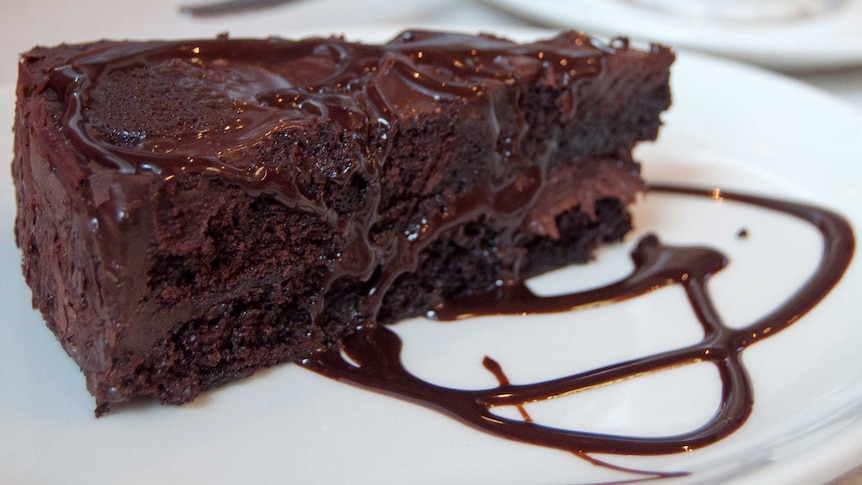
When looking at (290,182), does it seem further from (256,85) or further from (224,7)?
(224,7)

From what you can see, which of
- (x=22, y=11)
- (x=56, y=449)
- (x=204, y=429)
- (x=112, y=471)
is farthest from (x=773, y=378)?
(x=22, y=11)

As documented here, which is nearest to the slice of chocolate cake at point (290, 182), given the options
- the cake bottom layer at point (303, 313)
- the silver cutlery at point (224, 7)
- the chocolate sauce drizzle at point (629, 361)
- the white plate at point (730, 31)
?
the cake bottom layer at point (303, 313)

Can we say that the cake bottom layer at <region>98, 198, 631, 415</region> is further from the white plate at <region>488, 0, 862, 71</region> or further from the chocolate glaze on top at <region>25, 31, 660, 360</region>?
the white plate at <region>488, 0, 862, 71</region>

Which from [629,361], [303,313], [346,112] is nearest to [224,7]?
[346,112]

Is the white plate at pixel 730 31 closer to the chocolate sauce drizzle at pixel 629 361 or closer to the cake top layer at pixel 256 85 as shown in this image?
the chocolate sauce drizzle at pixel 629 361

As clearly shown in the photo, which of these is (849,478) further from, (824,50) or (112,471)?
(824,50)
